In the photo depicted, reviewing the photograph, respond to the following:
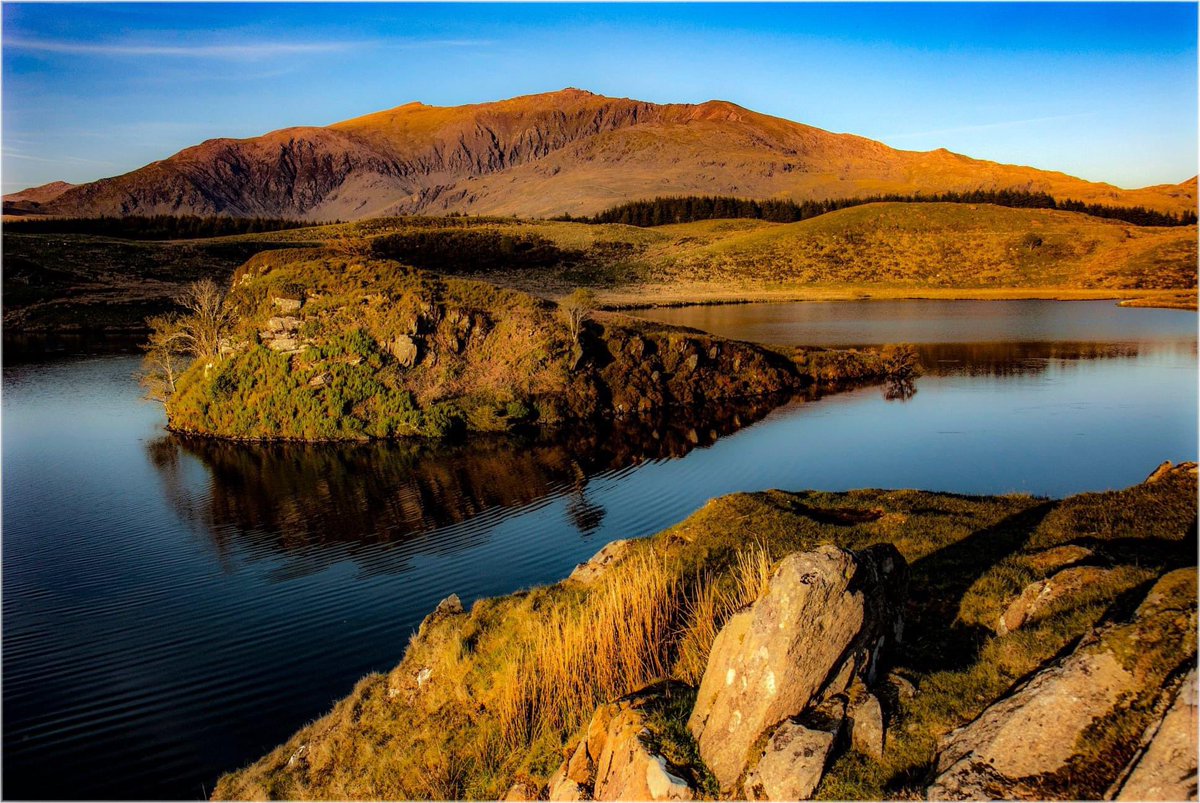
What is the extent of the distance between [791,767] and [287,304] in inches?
1519

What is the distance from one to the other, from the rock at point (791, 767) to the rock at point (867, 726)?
339 millimetres

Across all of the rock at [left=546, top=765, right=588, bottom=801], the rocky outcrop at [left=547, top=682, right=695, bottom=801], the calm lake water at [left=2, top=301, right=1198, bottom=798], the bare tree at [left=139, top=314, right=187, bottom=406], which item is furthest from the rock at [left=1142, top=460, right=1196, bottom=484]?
the bare tree at [left=139, top=314, right=187, bottom=406]

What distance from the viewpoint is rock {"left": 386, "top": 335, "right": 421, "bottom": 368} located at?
124 ft

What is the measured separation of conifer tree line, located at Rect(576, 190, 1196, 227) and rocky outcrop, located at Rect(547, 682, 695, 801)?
16098cm

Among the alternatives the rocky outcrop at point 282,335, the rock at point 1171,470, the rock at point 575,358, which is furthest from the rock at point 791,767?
the rocky outcrop at point 282,335

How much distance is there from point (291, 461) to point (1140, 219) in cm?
18877

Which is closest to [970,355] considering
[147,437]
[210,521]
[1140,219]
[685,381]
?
[685,381]

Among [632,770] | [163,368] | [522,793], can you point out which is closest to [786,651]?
[632,770]

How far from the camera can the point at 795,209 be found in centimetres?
16888

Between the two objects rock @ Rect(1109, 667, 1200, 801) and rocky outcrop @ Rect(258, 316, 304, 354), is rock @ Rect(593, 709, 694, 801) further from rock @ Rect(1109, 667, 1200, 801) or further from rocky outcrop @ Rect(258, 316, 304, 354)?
rocky outcrop @ Rect(258, 316, 304, 354)

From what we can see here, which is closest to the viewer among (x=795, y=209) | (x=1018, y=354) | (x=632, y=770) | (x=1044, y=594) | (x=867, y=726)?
(x=867, y=726)

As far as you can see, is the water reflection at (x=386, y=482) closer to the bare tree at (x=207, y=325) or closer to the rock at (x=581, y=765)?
the bare tree at (x=207, y=325)

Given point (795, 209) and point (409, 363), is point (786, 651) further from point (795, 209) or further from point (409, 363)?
point (795, 209)

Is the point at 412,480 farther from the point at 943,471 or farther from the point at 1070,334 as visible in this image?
the point at 1070,334
